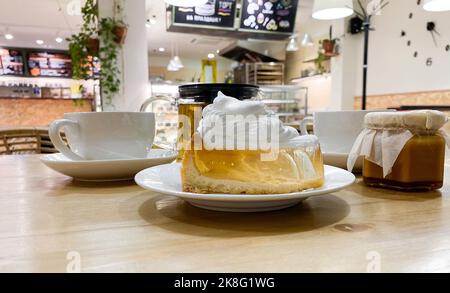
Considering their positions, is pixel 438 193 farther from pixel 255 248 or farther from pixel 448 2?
pixel 448 2

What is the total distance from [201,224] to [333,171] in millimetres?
293

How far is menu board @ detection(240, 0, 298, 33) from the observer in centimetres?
453

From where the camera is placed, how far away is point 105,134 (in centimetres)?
74

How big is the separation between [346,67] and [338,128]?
4.34m

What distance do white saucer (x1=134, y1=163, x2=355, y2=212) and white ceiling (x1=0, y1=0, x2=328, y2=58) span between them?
Answer: 196 inches

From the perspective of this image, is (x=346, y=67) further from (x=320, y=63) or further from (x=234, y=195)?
(x=234, y=195)

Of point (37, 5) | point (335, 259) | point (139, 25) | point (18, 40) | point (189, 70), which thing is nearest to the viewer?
point (335, 259)

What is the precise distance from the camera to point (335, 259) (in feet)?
1.03

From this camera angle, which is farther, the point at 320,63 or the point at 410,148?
the point at 320,63

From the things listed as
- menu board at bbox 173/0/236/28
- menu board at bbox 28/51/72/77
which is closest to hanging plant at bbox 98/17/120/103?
menu board at bbox 173/0/236/28

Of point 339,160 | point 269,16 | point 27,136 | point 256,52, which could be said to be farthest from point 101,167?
point 256,52

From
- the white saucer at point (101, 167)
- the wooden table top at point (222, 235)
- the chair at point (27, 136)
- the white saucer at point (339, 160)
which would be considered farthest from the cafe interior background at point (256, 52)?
the wooden table top at point (222, 235)

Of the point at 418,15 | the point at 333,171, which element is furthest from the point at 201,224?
the point at 418,15

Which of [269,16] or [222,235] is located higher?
[269,16]
